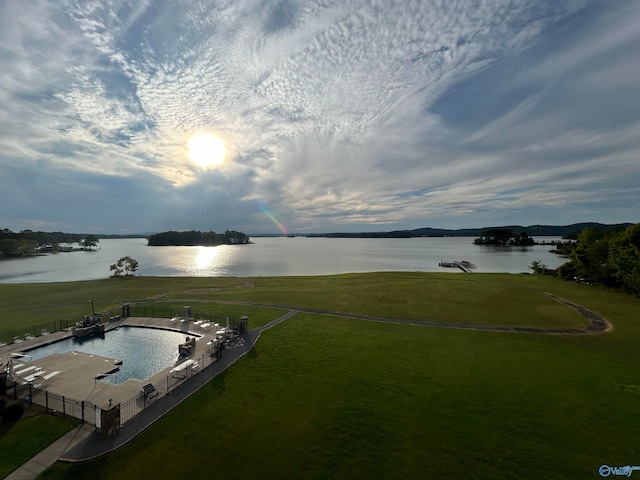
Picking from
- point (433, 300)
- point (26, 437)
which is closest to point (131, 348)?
point (26, 437)

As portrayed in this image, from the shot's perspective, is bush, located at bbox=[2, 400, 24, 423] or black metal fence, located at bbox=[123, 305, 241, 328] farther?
black metal fence, located at bbox=[123, 305, 241, 328]

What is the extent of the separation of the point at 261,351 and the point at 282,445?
10.4 metres

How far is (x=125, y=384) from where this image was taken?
59.2ft

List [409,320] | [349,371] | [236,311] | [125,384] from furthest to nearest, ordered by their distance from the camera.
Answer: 1. [236,311]
2. [409,320]
3. [349,371]
4. [125,384]

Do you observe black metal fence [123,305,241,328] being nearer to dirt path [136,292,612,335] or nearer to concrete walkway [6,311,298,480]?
dirt path [136,292,612,335]

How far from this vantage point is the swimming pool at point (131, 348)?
20.8 metres

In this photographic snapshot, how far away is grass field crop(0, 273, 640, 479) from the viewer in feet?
38.0

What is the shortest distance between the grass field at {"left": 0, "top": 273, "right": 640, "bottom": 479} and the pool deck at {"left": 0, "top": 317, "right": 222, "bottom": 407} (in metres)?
4.75

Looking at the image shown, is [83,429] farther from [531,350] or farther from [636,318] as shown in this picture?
[636,318]

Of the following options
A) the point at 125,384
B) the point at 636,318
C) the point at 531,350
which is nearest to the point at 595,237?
the point at 636,318

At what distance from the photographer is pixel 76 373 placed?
63.9 ft
